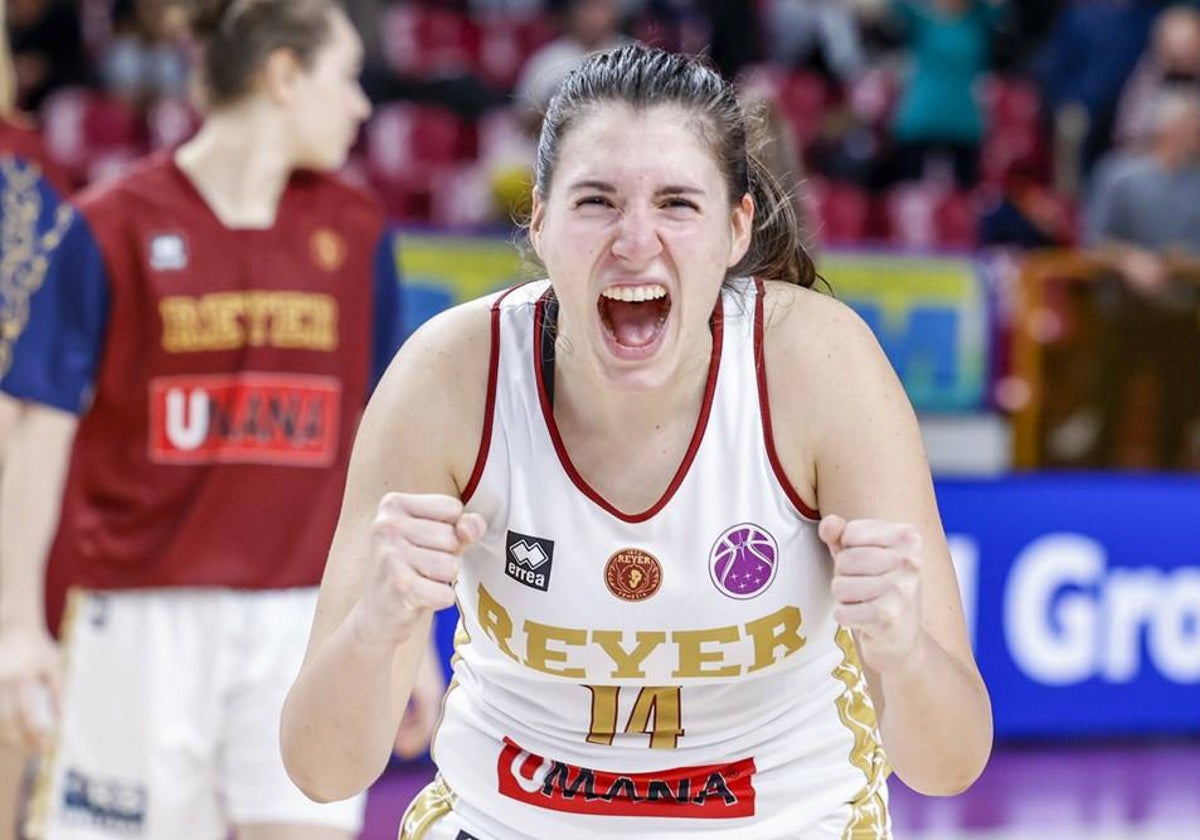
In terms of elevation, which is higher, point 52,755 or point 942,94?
point 942,94

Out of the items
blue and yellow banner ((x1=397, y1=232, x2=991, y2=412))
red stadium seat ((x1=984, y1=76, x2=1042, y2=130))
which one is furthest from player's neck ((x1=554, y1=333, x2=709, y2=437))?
red stadium seat ((x1=984, y1=76, x2=1042, y2=130))

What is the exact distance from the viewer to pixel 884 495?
2527 mm

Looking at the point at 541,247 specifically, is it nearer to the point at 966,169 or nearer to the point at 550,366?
the point at 550,366

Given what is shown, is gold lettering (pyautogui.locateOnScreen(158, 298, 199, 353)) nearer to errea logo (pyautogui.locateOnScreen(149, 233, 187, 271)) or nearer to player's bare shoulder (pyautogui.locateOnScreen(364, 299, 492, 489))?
errea logo (pyautogui.locateOnScreen(149, 233, 187, 271))

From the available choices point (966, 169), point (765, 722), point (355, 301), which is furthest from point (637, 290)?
point (966, 169)

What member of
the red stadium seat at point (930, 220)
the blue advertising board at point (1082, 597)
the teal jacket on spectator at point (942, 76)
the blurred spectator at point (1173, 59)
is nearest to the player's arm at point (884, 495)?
the blue advertising board at point (1082, 597)

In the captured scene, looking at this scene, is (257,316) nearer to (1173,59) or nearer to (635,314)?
(635,314)

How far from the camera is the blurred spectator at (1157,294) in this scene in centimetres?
821

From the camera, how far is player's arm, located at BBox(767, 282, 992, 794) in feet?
7.88

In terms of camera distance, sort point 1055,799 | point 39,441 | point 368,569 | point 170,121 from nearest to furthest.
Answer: point 368,569 < point 39,441 < point 1055,799 < point 170,121

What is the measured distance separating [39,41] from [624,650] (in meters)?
8.31

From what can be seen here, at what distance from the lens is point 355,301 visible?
4156mm

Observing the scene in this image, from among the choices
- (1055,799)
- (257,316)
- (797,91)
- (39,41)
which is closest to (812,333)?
(257,316)

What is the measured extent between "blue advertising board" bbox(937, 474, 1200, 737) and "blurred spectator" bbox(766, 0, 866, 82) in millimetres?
5932
